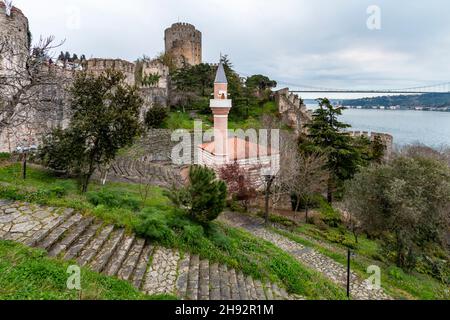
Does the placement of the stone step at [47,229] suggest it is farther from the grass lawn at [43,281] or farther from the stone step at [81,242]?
the stone step at [81,242]

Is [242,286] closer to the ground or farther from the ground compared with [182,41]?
closer to the ground

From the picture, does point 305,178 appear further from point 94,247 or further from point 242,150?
point 94,247

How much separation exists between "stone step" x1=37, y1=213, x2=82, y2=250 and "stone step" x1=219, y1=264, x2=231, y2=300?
3.86m

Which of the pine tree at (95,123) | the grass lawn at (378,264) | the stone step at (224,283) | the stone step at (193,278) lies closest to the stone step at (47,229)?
the stone step at (193,278)

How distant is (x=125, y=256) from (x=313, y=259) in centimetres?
720

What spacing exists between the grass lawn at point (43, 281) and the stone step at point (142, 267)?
36 centimetres

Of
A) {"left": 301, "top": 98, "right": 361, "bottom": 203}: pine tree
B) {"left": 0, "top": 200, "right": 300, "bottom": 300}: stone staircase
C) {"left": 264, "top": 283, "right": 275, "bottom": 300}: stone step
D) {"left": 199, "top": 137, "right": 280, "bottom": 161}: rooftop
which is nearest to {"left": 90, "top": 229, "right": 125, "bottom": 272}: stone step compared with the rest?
{"left": 0, "top": 200, "right": 300, "bottom": 300}: stone staircase

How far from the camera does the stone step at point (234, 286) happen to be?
6.23 metres

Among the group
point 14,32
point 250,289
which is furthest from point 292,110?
point 250,289

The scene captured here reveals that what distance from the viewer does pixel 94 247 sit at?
628 cm

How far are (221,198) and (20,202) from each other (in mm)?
5803

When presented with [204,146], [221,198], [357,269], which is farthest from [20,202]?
[204,146]
